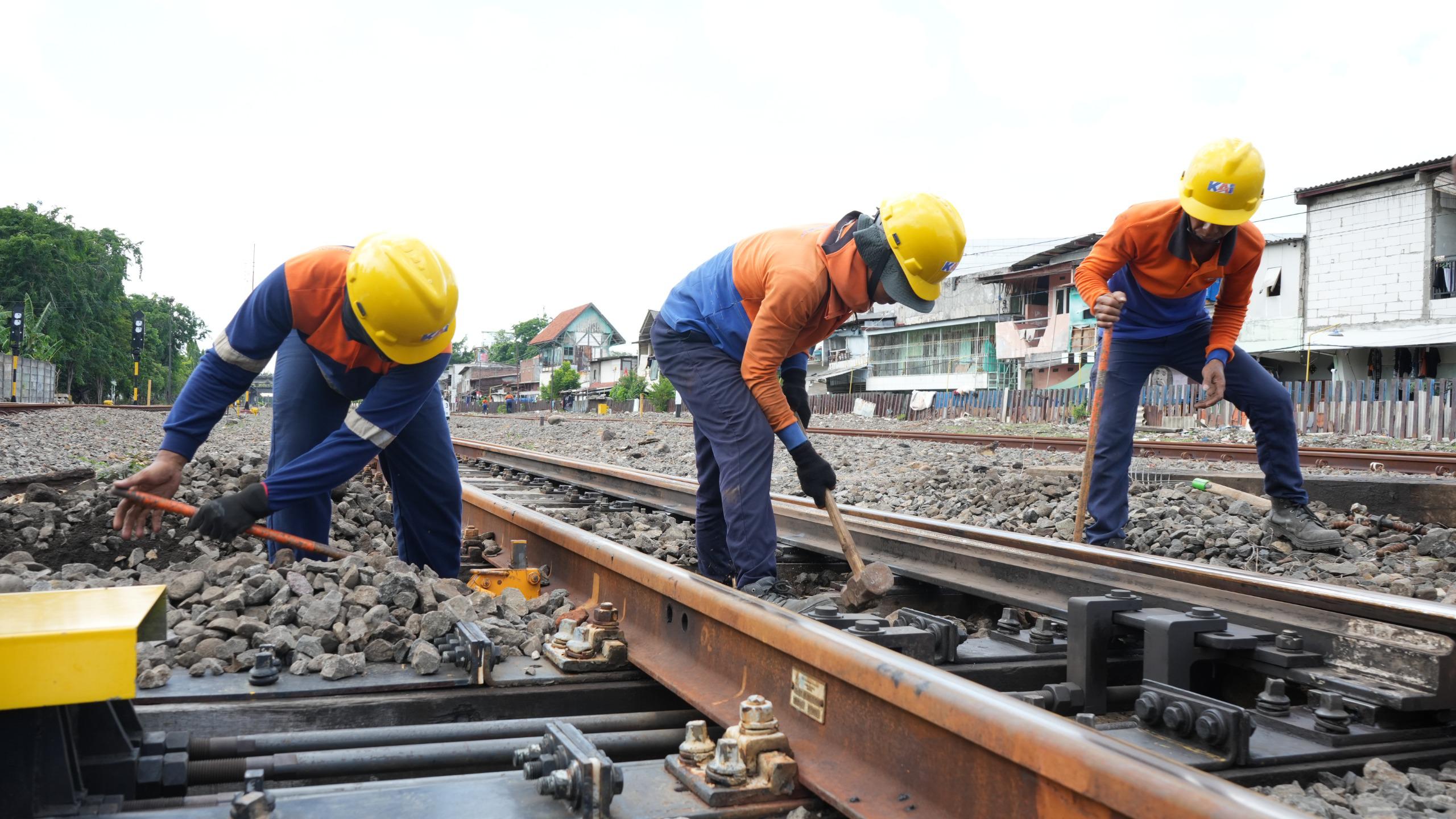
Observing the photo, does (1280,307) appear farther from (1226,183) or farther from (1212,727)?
(1212,727)

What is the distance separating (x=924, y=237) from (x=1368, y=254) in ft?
96.7

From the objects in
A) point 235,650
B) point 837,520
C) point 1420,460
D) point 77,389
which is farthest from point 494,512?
point 77,389

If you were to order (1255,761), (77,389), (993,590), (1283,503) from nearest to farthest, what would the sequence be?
(1255,761) → (993,590) → (1283,503) → (77,389)

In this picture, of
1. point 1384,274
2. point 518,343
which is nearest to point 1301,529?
point 1384,274

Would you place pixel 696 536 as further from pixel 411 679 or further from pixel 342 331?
pixel 411 679

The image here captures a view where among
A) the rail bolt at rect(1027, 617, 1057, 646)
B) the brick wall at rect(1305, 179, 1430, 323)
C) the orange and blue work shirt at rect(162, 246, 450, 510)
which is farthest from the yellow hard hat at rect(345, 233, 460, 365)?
the brick wall at rect(1305, 179, 1430, 323)

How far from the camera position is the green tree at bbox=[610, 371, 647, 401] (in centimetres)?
5256

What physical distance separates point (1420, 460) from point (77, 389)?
67.2 metres

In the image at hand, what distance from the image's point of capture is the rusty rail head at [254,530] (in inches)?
133

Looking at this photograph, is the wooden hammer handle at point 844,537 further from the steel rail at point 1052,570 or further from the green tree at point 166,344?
the green tree at point 166,344

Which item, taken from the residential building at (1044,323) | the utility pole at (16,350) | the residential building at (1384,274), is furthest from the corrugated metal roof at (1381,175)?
the utility pole at (16,350)

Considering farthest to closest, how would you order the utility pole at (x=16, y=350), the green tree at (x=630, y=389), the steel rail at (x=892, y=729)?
1. the green tree at (x=630, y=389)
2. the utility pole at (x=16, y=350)
3. the steel rail at (x=892, y=729)

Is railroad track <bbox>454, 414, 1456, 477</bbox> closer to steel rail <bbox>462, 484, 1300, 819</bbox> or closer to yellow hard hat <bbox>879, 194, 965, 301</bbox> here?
yellow hard hat <bbox>879, 194, 965, 301</bbox>

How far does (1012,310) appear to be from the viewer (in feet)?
140
